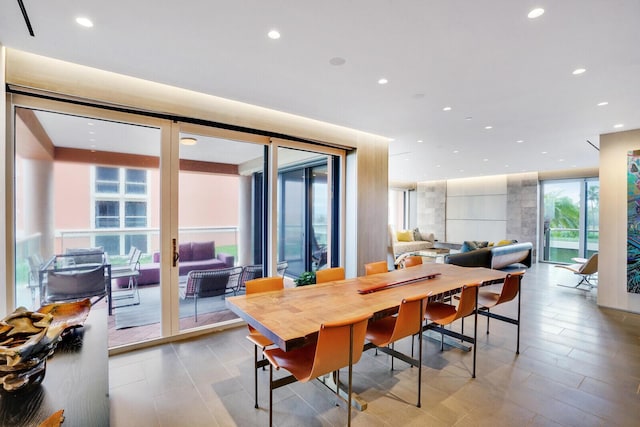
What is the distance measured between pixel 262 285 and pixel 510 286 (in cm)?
261

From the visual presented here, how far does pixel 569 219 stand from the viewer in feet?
29.6

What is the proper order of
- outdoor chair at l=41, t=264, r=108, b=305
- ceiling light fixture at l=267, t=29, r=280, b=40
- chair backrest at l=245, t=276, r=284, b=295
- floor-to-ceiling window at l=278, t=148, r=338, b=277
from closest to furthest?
ceiling light fixture at l=267, t=29, r=280, b=40, chair backrest at l=245, t=276, r=284, b=295, outdoor chair at l=41, t=264, r=108, b=305, floor-to-ceiling window at l=278, t=148, r=338, b=277

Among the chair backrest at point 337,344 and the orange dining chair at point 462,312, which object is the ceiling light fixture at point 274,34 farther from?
the orange dining chair at point 462,312

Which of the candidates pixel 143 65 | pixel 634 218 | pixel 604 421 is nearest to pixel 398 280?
pixel 604 421

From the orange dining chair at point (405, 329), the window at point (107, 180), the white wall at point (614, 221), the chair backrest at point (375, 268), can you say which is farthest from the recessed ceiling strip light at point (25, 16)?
the white wall at point (614, 221)

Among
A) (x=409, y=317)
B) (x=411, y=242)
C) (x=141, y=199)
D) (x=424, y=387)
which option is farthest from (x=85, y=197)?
(x=411, y=242)

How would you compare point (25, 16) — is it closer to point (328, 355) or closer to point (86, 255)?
point (86, 255)

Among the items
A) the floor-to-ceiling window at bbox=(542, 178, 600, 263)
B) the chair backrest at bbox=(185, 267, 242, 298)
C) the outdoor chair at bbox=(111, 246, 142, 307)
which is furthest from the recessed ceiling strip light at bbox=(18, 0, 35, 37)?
the floor-to-ceiling window at bbox=(542, 178, 600, 263)

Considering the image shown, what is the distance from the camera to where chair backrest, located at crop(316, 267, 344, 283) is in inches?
125

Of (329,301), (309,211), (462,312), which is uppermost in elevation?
(309,211)

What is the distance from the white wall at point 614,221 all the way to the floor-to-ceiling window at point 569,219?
15.8 ft

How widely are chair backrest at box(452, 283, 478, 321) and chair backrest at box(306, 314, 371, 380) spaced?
4.29ft

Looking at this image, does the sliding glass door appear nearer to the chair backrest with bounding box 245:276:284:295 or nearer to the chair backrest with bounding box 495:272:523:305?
the chair backrest with bounding box 245:276:284:295

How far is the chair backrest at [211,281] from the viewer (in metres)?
3.80
